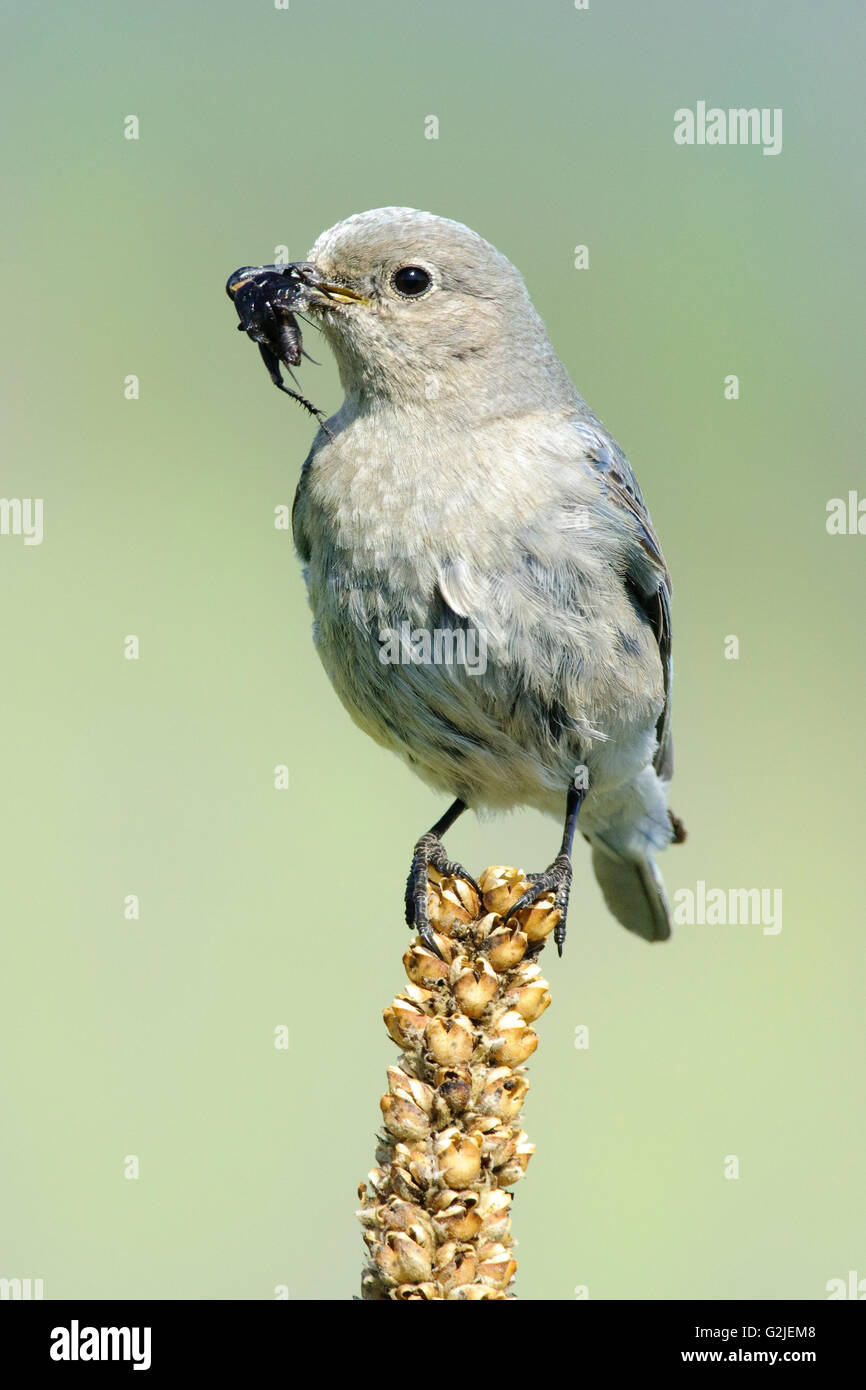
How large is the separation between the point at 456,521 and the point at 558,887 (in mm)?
1109

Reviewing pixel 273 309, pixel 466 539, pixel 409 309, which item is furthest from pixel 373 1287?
pixel 409 309

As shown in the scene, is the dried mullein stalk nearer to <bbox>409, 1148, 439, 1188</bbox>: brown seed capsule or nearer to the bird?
<bbox>409, 1148, 439, 1188</bbox>: brown seed capsule

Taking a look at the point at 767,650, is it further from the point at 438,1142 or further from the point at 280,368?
the point at 438,1142

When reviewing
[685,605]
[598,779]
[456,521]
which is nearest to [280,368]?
[456,521]

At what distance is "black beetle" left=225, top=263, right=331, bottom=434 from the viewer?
4078mm

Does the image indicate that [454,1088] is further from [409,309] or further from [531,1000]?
[409,309]

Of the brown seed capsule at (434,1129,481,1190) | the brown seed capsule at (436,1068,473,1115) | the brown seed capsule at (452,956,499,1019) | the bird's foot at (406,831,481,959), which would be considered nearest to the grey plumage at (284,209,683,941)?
the bird's foot at (406,831,481,959)

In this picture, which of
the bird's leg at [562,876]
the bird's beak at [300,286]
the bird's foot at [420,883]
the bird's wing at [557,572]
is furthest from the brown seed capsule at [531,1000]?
the bird's beak at [300,286]

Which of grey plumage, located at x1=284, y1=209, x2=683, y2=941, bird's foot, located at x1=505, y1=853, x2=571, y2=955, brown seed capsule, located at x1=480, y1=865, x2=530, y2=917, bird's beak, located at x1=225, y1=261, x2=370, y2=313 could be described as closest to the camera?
brown seed capsule, located at x1=480, y1=865, x2=530, y2=917

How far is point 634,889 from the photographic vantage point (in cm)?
562

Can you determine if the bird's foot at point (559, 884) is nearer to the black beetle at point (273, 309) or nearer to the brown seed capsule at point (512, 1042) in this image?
the brown seed capsule at point (512, 1042)

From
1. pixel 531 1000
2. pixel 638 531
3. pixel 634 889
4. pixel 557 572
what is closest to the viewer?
pixel 531 1000

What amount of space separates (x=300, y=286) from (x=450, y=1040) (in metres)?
2.47

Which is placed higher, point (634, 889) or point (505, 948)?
point (634, 889)
